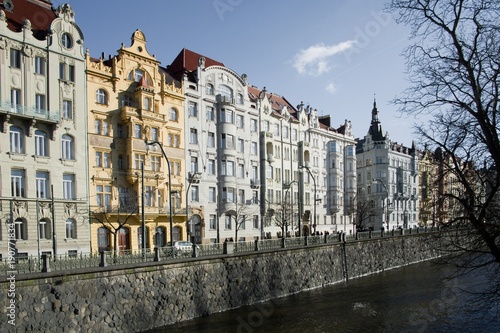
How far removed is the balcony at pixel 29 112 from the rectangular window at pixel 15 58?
10.9 feet

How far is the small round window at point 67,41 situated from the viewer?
36.8m

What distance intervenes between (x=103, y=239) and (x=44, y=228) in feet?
18.9

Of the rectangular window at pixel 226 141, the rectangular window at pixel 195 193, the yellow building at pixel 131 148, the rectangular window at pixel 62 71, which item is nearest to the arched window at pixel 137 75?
the yellow building at pixel 131 148

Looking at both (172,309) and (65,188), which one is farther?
(65,188)

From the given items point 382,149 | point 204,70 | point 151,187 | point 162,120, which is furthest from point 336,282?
point 382,149

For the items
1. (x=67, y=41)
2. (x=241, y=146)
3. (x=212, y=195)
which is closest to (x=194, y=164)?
(x=212, y=195)

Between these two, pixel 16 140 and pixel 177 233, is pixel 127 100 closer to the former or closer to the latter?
pixel 16 140

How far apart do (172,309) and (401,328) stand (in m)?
12.5

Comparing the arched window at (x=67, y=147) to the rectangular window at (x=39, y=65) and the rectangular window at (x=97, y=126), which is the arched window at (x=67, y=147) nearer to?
the rectangular window at (x=97, y=126)

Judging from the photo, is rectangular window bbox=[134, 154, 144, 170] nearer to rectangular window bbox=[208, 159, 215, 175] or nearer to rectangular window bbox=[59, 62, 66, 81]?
rectangular window bbox=[59, 62, 66, 81]

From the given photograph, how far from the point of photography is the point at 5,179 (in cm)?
3186

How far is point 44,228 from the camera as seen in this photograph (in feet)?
111

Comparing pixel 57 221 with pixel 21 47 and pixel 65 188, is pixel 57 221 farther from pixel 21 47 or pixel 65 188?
pixel 21 47

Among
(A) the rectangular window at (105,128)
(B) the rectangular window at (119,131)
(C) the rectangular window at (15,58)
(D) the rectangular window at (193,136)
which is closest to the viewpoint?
(C) the rectangular window at (15,58)
